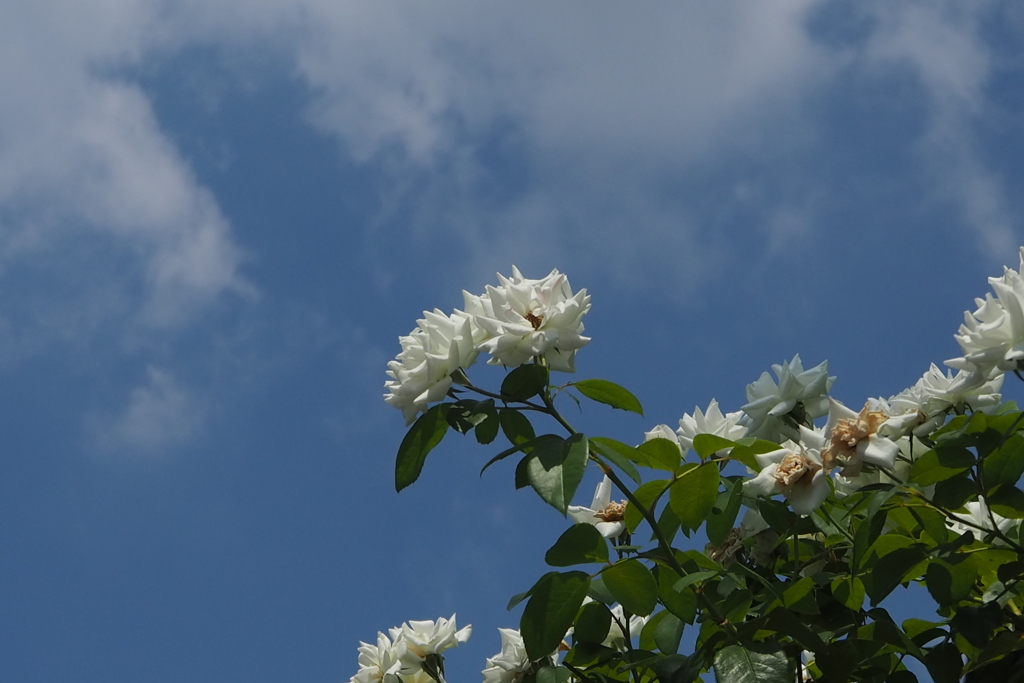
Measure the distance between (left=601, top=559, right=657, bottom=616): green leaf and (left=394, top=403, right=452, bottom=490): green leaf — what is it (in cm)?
42

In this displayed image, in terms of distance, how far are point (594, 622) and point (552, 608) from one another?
32 cm

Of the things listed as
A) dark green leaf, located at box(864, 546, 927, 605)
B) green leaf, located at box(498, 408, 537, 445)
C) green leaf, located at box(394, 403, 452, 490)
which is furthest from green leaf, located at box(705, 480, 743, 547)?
green leaf, located at box(394, 403, 452, 490)

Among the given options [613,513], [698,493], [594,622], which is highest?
[613,513]

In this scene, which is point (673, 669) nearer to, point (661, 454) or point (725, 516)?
point (725, 516)

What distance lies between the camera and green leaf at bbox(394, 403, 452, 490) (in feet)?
6.44

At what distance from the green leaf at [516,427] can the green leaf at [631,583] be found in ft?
0.99

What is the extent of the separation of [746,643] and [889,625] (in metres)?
0.28

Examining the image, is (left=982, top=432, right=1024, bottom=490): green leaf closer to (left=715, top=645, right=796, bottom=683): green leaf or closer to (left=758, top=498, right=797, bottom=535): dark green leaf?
(left=758, top=498, right=797, bottom=535): dark green leaf

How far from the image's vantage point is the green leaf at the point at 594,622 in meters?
2.22

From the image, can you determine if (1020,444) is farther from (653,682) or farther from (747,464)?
(653,682)

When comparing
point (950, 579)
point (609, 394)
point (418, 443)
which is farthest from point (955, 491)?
point (418, 443)

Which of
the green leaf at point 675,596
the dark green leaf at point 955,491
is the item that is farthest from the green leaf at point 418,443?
the dark green leaf at point 955,491

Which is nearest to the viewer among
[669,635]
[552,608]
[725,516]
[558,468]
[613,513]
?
[558,468]

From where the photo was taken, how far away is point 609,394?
2062 mm
